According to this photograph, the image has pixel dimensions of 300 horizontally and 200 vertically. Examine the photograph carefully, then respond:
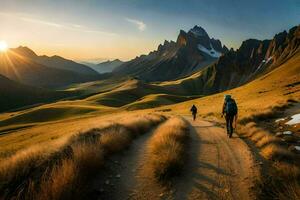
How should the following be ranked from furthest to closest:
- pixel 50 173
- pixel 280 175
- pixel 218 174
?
1. pixel 218 174
2. pixel 280 175
3. pixel 50 173

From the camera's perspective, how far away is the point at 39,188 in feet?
24.0

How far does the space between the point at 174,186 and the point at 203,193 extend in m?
1.01

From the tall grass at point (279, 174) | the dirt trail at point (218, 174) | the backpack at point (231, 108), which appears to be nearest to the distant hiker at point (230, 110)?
the backpack at point (231, 108)

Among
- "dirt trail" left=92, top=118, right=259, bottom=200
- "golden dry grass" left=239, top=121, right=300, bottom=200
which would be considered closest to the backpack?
"golden dry grass" left=239, top=121, right=300, bottom=200

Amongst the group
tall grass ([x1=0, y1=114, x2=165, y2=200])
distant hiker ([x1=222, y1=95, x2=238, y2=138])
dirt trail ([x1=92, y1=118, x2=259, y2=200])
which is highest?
distant hiker ([x1=222, y1=95, x2=238, y2=138])

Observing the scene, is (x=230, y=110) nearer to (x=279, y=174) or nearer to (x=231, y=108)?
(x=231, y=108)

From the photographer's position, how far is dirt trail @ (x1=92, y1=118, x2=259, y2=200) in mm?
7840

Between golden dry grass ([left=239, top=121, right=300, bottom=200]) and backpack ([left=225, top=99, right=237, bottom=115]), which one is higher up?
backpack ([left=225, top=99, right=237, bottom=115])

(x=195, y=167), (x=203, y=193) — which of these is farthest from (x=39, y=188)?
(x=195, y=167)

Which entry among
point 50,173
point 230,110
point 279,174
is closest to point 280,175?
point 279,174

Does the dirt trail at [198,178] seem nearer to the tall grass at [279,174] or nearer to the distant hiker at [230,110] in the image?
the tall grass at [279,174]

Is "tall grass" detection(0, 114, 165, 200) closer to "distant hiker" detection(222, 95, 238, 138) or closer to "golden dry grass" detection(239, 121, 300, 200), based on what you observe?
"golden dry grass" detection(239, 121, 300, 200)

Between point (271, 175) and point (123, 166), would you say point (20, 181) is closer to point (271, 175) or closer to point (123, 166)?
point (123, 166)

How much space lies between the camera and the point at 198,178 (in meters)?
8.99
